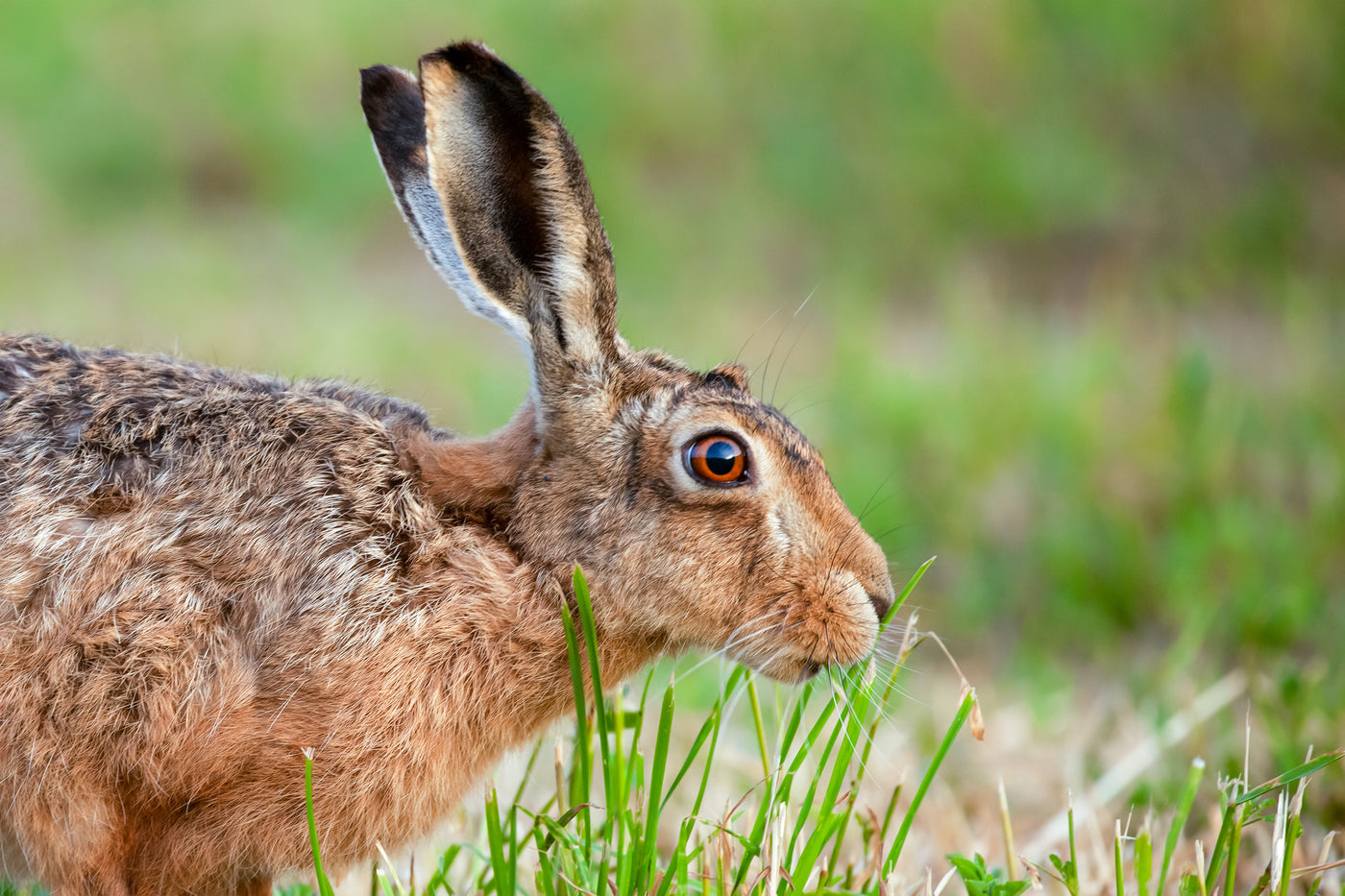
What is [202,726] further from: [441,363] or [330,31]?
[330,31]

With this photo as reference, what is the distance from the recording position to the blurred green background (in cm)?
696

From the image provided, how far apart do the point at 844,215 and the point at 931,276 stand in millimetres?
920

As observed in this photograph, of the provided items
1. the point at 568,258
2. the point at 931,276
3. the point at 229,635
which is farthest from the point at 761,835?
the point at 931,276

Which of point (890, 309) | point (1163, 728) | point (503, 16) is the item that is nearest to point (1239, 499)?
point (1163, 728)

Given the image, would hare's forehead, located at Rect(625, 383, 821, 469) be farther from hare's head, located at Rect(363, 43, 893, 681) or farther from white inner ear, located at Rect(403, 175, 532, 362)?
white inner ear, located at Rect(403, 175, 532, 362)

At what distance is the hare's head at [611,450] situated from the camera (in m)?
3.13

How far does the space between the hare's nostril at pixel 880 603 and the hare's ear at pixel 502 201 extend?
2.84ft

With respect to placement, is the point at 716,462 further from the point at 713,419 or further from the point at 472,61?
the point at 472,61

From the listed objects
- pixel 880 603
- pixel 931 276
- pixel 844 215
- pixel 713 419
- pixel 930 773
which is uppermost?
pixel 844 215

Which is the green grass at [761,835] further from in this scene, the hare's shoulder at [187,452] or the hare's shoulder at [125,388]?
the hare's shoulder at [125,388]

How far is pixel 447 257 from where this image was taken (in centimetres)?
327

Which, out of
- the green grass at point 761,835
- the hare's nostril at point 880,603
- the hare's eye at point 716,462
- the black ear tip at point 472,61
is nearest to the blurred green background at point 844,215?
the hare's nostril at point 880,603

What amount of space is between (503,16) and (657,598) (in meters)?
9.15

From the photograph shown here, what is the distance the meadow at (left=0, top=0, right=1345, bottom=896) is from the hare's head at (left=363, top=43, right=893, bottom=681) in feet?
3.81
